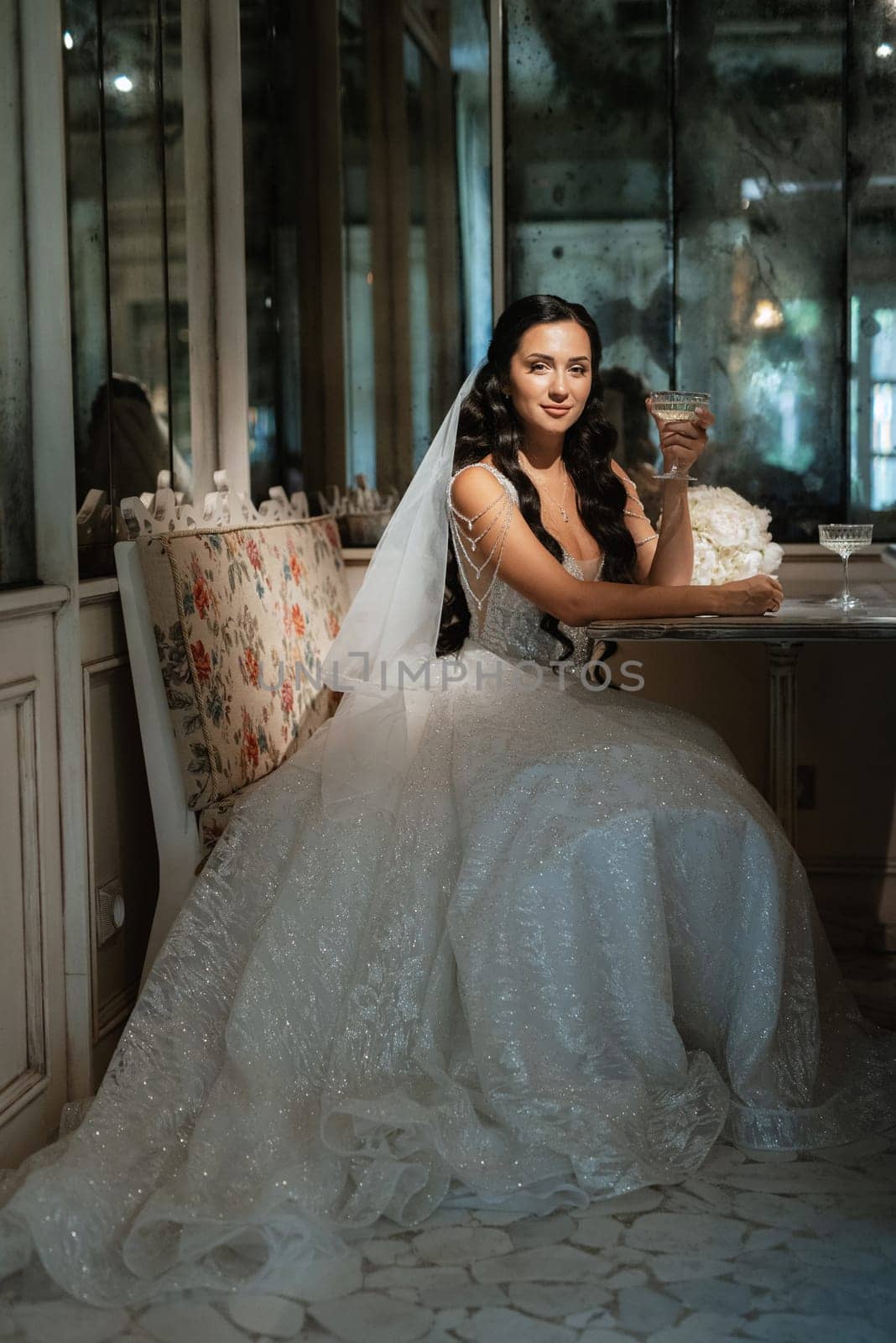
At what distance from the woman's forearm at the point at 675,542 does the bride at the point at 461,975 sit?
16 cm

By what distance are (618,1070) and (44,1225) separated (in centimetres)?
96

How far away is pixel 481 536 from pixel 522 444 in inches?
11.8

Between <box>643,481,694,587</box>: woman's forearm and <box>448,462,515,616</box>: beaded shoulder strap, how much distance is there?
1.23 feet

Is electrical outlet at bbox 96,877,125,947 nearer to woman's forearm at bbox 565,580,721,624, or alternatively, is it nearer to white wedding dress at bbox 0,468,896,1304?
white wedding dress at bbox 0,468,896,1304

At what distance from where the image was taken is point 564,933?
245 centimetres

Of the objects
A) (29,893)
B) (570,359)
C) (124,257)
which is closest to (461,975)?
(29,893)

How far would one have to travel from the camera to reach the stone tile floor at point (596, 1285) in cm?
186

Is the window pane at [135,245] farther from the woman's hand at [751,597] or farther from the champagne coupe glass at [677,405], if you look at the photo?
the woman's hand at [751,597]

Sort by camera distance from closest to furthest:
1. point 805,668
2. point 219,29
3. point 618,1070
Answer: point 618,1070
point 219,29
point 805,668

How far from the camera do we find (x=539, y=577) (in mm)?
2906

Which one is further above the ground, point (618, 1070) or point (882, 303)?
point (882, 303)

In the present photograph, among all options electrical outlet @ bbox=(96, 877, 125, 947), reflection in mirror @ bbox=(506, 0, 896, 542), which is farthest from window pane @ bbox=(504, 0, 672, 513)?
electrical outlet @ bbox=(96, 877, 125, 947)

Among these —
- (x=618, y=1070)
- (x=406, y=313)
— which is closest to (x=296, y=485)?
(x=406, y=313)

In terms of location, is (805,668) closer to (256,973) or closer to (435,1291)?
(256,973)
